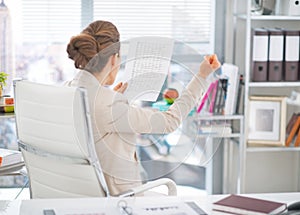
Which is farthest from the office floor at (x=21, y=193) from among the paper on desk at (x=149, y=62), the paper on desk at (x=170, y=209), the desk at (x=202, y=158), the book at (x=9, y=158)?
the paper on desk at (x=170, y=209)

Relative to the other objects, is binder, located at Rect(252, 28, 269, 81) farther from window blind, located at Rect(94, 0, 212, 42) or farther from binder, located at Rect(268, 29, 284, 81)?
window blind, located at Rect(94, 0, 212, 42)

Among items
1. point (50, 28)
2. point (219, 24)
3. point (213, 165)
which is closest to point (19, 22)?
point (50, 28)

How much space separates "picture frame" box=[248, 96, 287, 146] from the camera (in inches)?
A: 139

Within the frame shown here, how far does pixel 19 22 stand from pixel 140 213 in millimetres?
2253

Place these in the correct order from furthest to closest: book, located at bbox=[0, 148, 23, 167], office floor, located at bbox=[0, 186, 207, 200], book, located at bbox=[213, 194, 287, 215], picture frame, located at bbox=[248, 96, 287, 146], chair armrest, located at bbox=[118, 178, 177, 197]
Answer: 1. picture frame, located at bbox=[248, 96, 287, 146]
2. office floor, located at bbox=[0, 186, 207, 200]
3. book, located at bbox=[0, 148, 23, 167]
4. chair armrest, located at bbox=[118, 178, 177, 197]
5. book, located at bbox=[213, 194, 287, 215]

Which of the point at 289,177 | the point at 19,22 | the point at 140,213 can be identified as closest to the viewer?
the point at 140,213

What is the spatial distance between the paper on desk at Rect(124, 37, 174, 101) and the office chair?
19cm

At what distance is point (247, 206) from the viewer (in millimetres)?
1594

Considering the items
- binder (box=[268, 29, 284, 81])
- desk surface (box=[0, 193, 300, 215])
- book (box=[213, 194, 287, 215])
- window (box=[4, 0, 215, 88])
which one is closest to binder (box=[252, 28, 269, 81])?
binder (box=[268, 29, 284, 81])

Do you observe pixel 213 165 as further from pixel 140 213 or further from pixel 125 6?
pixel 140 213

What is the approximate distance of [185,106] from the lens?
2.10 meters

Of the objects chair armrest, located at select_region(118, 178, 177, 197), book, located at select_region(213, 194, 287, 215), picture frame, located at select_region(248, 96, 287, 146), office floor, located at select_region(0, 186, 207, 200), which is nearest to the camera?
book, located at select_region(213, 194, 287, 215)

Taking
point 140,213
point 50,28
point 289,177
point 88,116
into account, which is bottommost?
point 289,177

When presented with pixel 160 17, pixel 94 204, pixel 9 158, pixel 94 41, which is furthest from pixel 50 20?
pixel 94 204
